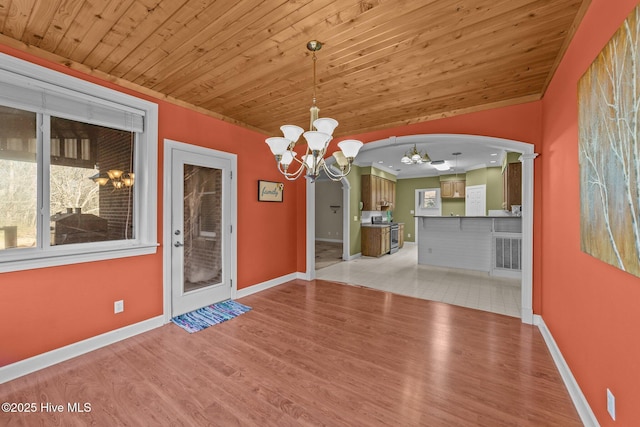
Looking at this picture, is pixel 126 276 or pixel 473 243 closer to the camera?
pixel 126 276

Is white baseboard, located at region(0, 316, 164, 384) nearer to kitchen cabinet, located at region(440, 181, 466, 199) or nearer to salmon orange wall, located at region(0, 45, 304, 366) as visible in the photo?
salmon orange wall, located at region(0, 45, 304, 366)

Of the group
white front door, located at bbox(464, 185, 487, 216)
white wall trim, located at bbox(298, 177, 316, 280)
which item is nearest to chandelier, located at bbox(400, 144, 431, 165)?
white wall trim, located at bbox(298, 177, 316, 280)

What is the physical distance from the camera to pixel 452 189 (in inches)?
353

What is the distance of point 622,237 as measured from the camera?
120 centimetres

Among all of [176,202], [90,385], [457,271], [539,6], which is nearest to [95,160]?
[176,202]

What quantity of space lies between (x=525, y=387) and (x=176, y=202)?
375 cm

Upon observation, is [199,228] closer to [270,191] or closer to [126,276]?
[126,276]

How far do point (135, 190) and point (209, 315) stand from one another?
1675 millimetres

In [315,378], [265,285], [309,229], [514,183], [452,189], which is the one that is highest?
[452,189]

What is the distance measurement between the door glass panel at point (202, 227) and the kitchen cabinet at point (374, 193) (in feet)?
15.6

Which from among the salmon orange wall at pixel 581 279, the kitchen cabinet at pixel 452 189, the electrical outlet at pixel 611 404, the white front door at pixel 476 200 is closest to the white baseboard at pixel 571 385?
the salmon orange wall at pixel 581 279

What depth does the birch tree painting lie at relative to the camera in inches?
43.0

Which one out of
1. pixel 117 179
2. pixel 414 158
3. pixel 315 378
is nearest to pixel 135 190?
pixel 117 179

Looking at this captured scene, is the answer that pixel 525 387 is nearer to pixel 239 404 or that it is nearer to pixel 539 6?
pixel 239 404
